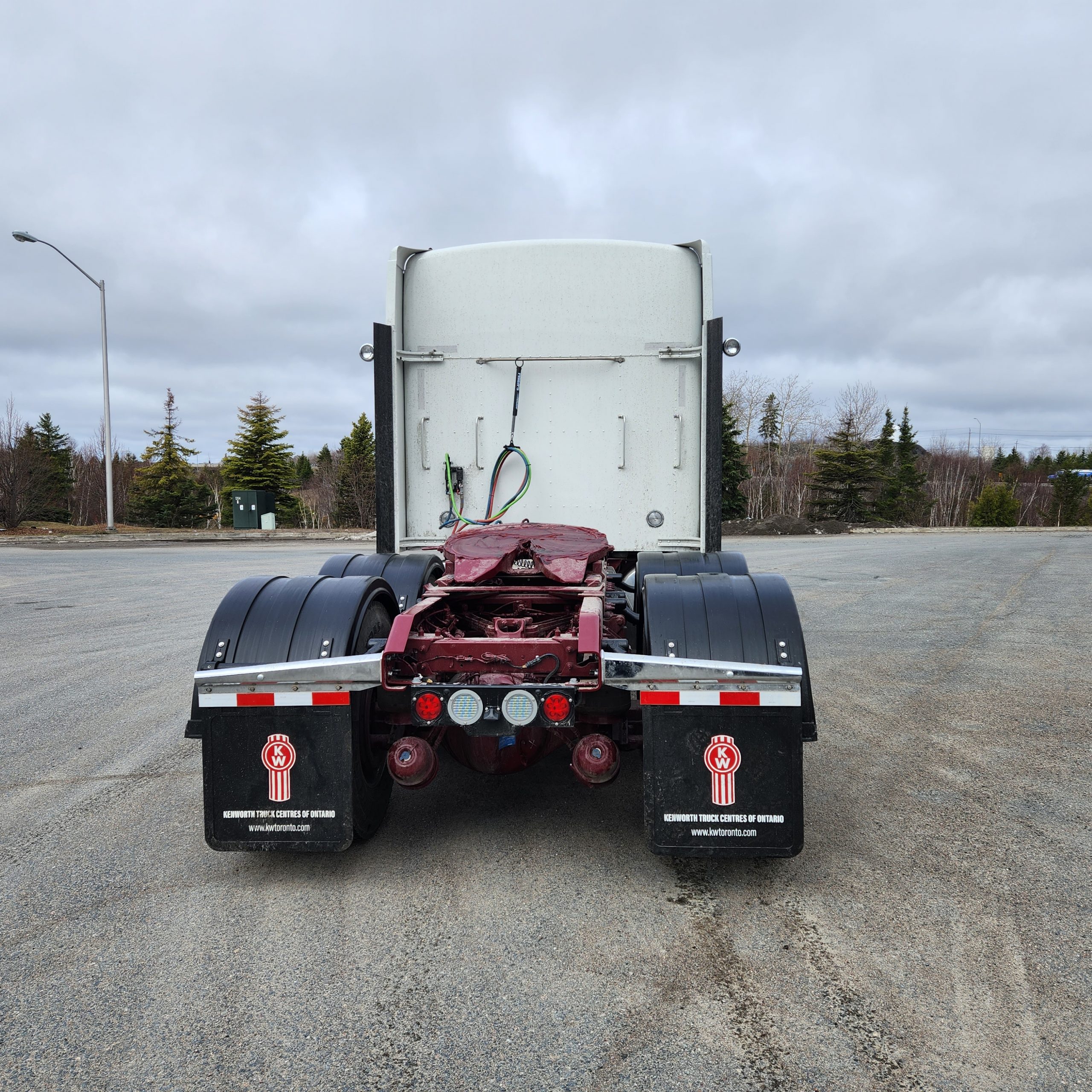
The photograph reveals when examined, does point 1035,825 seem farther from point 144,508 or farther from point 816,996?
point 144,508

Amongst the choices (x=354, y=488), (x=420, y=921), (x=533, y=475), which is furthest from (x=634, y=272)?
(x=354, y=488)

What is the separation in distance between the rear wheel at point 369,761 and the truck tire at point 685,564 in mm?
1999

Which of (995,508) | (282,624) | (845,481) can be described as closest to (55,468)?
(845,481)

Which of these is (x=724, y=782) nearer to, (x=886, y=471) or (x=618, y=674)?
(x=618, y=674)

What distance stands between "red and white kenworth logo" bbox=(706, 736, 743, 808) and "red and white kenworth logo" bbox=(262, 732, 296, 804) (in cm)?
173

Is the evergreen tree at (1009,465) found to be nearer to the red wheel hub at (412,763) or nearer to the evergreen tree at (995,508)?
the evergreen tree at (995,508)

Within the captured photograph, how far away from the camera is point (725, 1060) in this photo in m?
2.38

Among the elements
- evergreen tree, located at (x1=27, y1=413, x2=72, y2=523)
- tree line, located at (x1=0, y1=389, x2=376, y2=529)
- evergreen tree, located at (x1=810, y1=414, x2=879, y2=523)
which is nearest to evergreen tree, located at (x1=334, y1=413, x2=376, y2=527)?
tree line, located at (x1=0, y1=389, x2=376, y2=529)

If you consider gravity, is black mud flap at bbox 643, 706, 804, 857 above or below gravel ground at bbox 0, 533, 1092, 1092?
above

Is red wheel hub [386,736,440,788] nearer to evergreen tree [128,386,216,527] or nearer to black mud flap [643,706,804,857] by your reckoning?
black mud flap [643,706,804,857]

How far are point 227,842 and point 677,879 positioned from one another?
6.25 feet

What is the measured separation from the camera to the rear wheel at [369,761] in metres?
3.62

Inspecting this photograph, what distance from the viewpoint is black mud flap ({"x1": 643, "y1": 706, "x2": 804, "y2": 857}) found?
3.34 m

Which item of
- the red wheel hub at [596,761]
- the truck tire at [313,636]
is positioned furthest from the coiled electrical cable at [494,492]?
the red wheel hub at [596,761]
